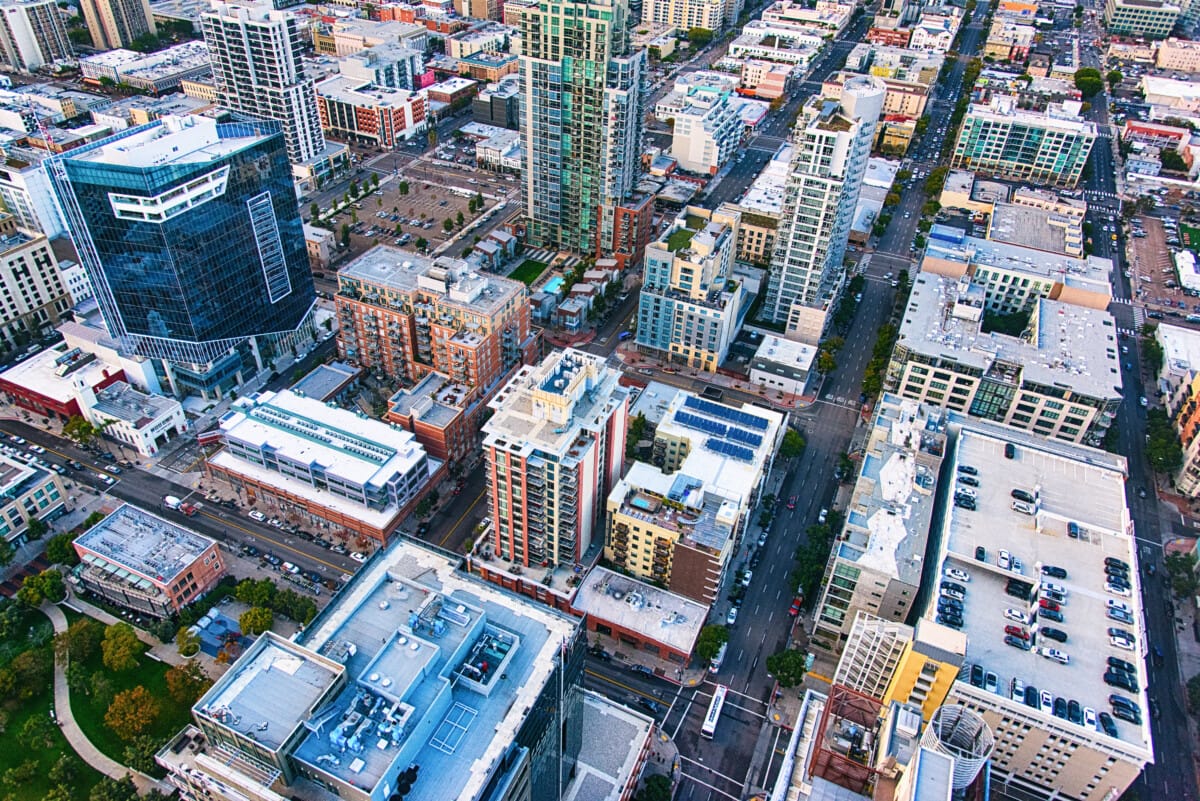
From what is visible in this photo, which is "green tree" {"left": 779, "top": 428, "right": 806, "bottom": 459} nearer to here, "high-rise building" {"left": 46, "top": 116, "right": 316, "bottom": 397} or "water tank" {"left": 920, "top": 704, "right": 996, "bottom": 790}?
"water tank" {"left": 920, "top": 704, "right": 996, "bottom": 790}

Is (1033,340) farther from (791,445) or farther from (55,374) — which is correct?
(55,374)

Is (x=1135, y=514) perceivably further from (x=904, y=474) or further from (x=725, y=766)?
(x=725, y=766)

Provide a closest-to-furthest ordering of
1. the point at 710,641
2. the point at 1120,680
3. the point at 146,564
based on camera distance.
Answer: the point at 1120,680 < the point at 710,641 < the point at 146,564

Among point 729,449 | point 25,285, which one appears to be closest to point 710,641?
point 729,449

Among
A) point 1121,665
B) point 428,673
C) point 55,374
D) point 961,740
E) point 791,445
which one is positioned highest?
point 428,673

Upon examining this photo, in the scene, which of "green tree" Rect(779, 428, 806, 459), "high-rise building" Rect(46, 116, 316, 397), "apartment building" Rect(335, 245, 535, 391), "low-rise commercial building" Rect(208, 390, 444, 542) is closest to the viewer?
"high-rise building" Rect(46, 116, 316, 397)

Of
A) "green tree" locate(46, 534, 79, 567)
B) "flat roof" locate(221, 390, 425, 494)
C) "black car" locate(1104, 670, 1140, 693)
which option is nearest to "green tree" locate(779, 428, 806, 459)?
"black car" locate(1104, 670, 1140, 693)
